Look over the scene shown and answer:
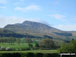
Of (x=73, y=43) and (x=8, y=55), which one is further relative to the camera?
(x=73, y=43)

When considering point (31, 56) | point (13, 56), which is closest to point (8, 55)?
point (13, 56)

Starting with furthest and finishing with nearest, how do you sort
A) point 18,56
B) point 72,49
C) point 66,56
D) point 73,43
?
point 73,43 < point 72,49 < point 18,56 < point 66,56

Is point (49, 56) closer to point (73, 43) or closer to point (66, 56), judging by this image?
point (66, 56)

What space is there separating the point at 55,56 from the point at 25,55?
6.09 m

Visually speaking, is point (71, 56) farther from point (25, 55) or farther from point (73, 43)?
point (73, 43)

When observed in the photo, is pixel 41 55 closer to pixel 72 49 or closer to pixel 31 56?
pixel 31 56

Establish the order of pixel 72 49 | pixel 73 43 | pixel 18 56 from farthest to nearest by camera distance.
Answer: pixel 73 43
pixel 72 49
pixel 18 56

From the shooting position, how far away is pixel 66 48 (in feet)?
168

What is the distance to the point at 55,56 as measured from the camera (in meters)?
42.4

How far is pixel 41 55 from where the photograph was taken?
4219cm

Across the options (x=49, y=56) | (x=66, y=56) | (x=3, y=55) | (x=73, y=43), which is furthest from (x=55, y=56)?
(x=73, y=43)

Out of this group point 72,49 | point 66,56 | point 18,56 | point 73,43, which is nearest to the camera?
point 66,56

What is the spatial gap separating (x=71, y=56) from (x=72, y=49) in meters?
11.4

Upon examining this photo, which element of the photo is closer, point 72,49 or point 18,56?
point 18,56
